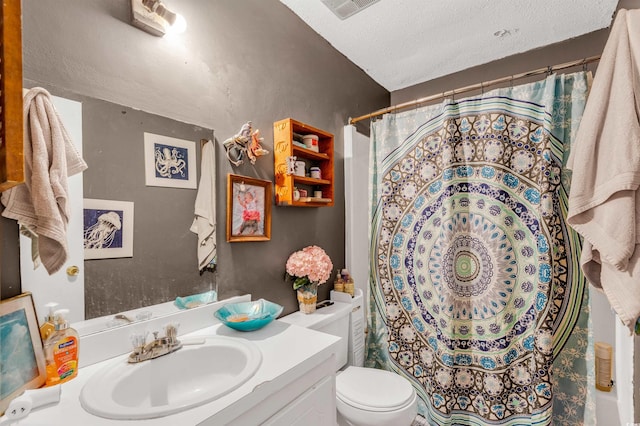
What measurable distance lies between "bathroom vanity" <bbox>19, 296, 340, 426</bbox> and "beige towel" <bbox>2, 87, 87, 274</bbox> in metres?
0.33

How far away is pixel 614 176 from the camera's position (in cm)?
102

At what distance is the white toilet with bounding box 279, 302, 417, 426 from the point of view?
1360 mm

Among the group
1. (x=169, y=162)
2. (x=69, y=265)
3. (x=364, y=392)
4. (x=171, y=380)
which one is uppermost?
(x=169, y=162)

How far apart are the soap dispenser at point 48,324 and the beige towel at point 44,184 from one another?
101 mm

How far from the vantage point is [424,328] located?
73.3 inches

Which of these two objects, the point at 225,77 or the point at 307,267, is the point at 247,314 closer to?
the point at 307,267

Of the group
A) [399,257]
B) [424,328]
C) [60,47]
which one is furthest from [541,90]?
[60,47]

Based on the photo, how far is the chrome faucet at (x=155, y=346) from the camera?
0.99m

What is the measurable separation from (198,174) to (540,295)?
1791 mm

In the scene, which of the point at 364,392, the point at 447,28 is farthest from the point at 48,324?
the point at 447,28

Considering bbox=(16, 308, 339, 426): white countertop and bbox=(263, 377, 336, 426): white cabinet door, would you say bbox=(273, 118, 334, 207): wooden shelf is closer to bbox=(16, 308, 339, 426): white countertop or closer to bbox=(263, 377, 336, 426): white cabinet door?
bbox=(16, 308, 339, 426): white countertop

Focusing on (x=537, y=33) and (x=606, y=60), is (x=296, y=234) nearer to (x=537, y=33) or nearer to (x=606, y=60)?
(x=606, y=60)

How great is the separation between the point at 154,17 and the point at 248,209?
0.84 m

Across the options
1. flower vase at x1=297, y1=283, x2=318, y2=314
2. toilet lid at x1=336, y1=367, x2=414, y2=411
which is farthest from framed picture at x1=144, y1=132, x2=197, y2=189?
toilet lid at x1=336, y1=367, x2=414, y2=411
